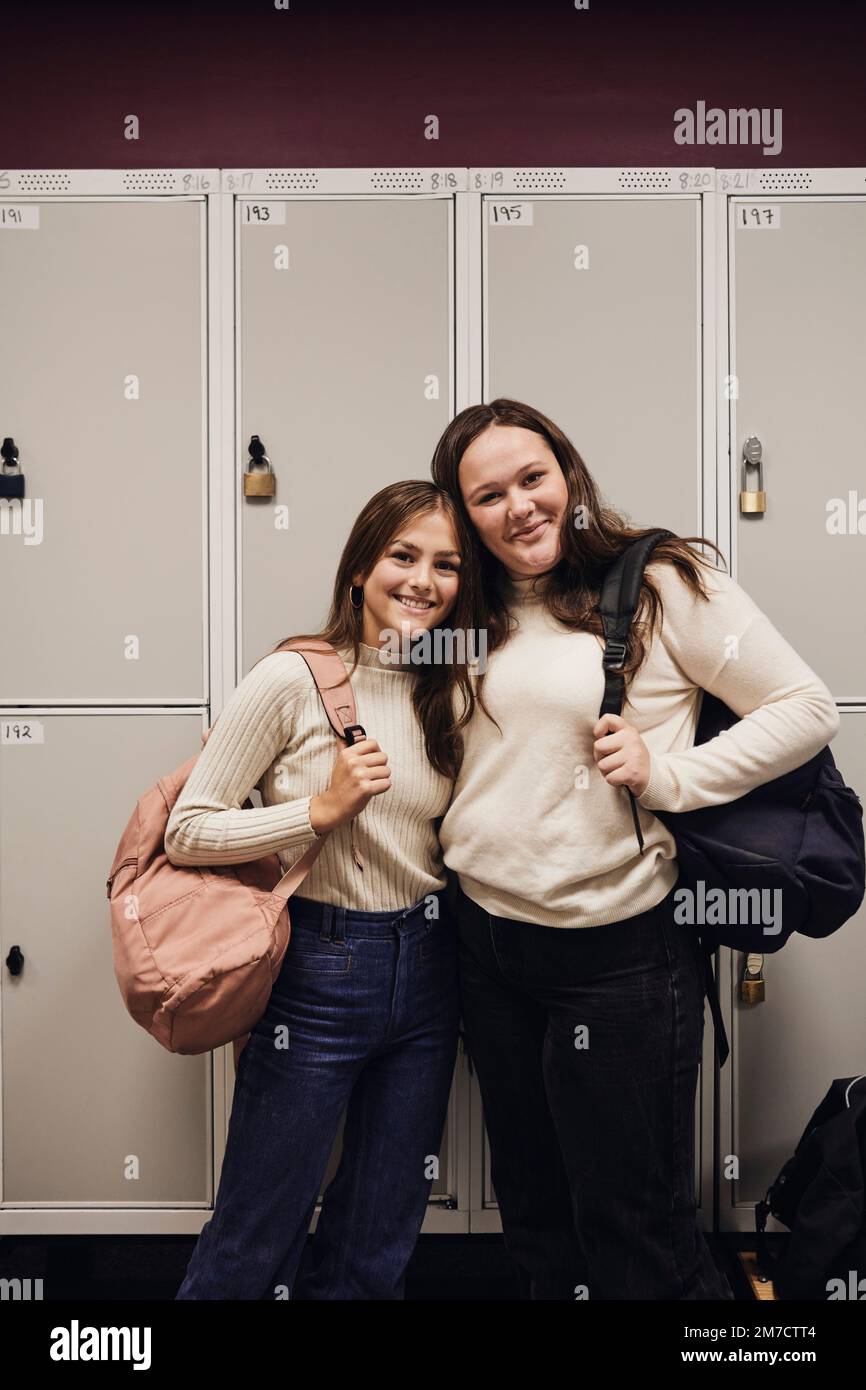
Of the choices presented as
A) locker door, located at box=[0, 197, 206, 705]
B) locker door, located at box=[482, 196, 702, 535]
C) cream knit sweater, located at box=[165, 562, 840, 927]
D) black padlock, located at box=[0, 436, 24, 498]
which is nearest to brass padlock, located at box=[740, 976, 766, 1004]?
cream knit sweater, located at box=[165, 562, 840, 927]

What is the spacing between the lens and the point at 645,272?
183 cm

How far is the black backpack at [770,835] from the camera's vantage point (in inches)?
52.2

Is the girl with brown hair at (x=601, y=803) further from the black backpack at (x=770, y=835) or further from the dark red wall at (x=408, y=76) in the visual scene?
the dark red wall at (x=408, y=76)

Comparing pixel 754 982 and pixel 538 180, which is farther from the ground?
pixel 538 180

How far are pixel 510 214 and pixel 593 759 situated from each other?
1276 mm

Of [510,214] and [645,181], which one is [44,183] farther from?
[645,181]

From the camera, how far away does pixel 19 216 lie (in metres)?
1.84

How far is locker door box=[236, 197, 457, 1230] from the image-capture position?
1.83 meters

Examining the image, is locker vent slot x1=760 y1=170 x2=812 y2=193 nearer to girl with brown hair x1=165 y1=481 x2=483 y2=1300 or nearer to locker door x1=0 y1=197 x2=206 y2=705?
girl with brown hair x1=165 y1=481 x2=483 y2=1300

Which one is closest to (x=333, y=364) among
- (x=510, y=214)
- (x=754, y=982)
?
(x=510, y=214)

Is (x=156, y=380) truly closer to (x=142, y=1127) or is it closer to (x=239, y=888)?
(x=239, y=888)

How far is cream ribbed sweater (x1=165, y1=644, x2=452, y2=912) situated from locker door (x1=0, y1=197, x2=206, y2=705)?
1.77ft

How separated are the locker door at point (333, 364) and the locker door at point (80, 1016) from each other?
0.51 meters

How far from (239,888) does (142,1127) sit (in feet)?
2.93
